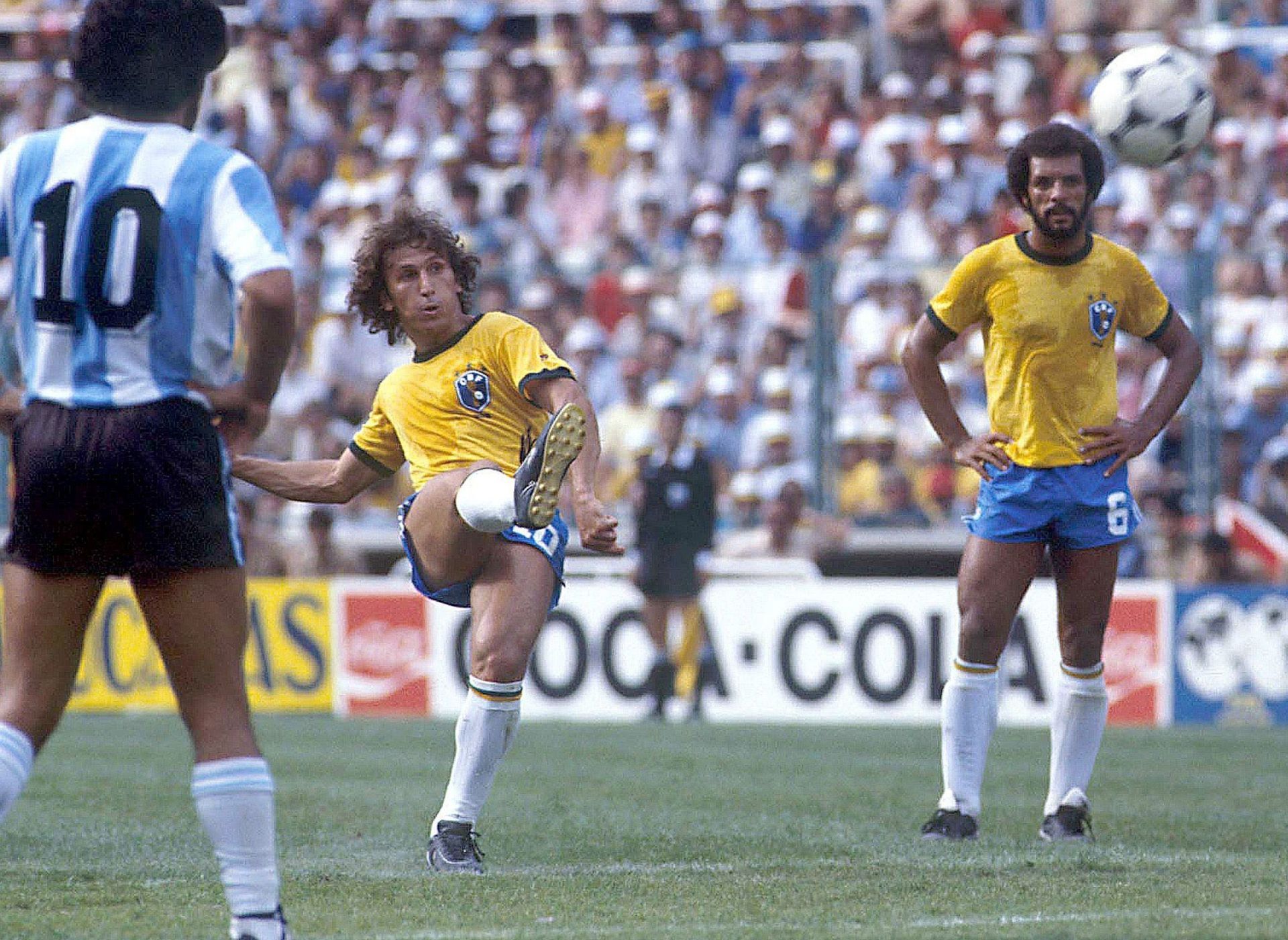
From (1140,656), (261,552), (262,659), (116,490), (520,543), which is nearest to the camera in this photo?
(116,490)

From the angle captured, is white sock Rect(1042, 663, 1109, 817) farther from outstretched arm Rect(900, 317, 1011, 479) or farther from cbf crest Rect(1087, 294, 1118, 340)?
cbf crest Rect(1087, 294, 1118, 340)

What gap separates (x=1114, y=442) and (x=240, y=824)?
12.1 feet

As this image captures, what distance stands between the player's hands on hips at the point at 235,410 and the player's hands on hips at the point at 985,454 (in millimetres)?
3217

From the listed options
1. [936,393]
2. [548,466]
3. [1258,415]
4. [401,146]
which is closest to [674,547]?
[1258,415]

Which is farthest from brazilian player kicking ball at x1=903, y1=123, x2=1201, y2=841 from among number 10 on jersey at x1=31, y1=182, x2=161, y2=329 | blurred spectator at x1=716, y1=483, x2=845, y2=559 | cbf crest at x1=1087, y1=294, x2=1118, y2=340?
blurred spectator at x1=716, y1=483, x2=845, y2=559

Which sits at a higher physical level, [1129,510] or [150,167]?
[150,167]

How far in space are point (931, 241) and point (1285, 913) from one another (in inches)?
469

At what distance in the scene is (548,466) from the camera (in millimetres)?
6211

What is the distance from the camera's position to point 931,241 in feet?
55.4

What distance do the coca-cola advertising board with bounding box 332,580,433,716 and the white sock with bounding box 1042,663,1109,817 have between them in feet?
29.2

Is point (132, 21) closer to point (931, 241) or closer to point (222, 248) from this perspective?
point (222, 248)

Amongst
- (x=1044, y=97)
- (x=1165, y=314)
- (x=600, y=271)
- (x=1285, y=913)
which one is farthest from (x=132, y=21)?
(x=1044, y=97)

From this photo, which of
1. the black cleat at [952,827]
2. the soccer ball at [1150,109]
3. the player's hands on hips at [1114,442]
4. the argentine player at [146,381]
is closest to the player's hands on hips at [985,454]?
the player's hands on hips at [1114,442]

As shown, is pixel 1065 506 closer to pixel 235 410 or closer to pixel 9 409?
pixel 235 410
